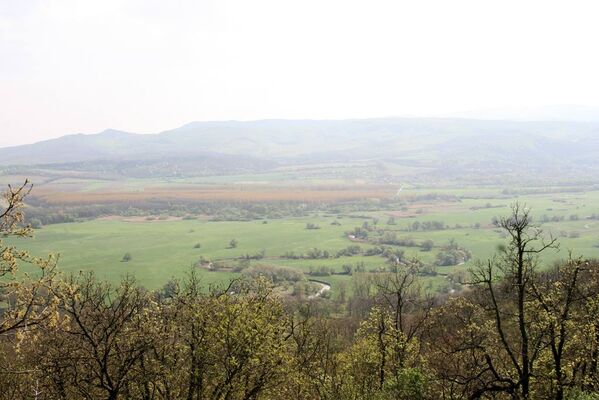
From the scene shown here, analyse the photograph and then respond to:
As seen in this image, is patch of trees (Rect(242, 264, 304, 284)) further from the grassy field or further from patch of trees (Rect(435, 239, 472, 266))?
patch of trees (Rect(435, 239, 472, 266))

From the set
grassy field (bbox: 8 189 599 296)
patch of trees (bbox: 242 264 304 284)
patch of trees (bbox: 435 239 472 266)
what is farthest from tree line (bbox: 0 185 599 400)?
patch of trees (bbox: 435 239 472 266)

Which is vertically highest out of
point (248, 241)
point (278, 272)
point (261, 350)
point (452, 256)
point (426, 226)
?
point (261, 350)

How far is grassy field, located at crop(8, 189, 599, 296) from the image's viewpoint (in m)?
123

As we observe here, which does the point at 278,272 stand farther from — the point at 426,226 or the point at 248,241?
the point at 426,226

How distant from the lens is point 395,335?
28.6 metres

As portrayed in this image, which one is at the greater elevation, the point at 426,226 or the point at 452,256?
the point at 452,256

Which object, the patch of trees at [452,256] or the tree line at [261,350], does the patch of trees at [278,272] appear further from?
the tree line at [261,350]

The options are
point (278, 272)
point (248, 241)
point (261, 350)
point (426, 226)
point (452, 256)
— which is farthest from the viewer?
point (426, 226)

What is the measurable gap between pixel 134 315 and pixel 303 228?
522 feet

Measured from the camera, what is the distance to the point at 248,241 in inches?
6348

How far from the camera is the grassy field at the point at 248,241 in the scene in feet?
403

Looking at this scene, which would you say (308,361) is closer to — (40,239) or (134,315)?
(134,315)

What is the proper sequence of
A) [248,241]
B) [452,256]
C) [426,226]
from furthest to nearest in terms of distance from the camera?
[426,226], [248,241], [452,256]

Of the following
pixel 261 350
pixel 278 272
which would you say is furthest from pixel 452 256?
pixel 261 350
